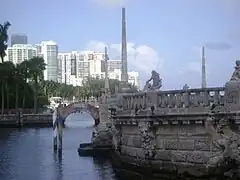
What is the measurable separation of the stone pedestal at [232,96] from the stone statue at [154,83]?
5.88m

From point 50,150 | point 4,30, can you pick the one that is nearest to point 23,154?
point 50,150

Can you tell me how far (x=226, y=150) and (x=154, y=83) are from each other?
7041 millimetres

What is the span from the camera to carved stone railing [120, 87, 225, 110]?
24.8 meters

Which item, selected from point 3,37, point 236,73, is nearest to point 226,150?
point 236,73

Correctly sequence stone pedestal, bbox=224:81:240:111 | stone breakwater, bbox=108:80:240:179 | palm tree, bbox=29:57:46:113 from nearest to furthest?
stone pedestal, bbox=224:81:240:111, stone breakwater, bbox=108:80:240:179, palm tree, bbox=29:57:46:113

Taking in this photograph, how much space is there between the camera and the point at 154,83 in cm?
2959

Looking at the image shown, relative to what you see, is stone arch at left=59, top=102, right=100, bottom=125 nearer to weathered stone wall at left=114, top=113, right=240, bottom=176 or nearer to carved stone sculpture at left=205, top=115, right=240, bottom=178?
weathered stone wall at left=114, top=113, right=240, bottom=176

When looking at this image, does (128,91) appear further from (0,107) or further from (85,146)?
(0,107)

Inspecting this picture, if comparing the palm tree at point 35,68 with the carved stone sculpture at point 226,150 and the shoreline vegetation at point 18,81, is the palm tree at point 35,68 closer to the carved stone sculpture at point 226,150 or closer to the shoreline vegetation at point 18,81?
the shoreline vegetation at point 18,81

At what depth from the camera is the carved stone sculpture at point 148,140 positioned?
2760 cm

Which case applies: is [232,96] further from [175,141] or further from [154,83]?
[154,83]

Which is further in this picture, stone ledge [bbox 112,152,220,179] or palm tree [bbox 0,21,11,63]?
palm tree [bbox 0,21,11,63]

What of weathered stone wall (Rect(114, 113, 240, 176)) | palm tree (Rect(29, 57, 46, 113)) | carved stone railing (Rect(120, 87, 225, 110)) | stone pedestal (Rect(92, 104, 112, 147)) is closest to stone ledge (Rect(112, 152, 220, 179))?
weathered stone wall (Rect(114, 113, 240, 176))

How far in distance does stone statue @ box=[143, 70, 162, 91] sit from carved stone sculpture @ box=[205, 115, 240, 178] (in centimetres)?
587
